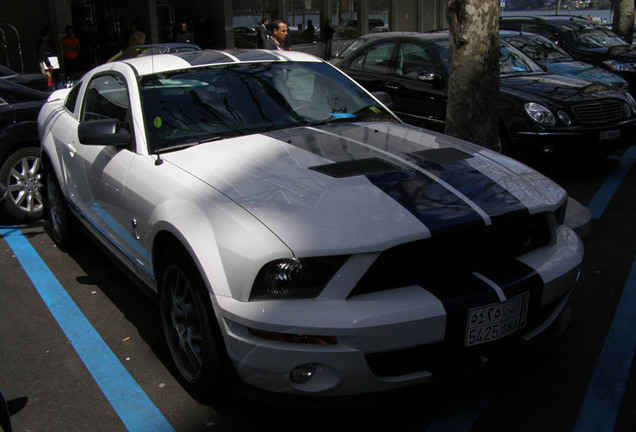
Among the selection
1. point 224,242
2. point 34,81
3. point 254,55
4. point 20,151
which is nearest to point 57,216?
point 20,151

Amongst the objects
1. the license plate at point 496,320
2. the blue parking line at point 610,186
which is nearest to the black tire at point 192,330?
the license plate at point 496,320

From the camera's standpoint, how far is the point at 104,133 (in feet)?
12.4

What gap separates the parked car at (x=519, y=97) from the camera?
710cm

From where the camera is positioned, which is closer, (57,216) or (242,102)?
(242,102)

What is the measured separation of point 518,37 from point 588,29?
426cm

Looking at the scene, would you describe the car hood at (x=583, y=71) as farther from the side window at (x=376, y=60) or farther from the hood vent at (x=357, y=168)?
the hood vent at (x=357, y=168)

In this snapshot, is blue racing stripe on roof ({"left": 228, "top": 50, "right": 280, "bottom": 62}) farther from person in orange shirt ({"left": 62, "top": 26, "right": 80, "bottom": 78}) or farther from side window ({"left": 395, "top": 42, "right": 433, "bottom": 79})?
person in orange shirt ({"left": 62, "top": 26, "right": 80, "bottom": 78})

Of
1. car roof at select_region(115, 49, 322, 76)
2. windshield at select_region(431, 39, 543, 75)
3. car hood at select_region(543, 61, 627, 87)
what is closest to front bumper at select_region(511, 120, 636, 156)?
windshield at select_region(431, 39, 543, 75)

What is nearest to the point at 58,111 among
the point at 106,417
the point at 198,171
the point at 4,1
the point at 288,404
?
the point at 198,171

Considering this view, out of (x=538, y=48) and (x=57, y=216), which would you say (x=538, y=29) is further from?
(x=57, y=216)

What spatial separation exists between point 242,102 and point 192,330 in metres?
1.60

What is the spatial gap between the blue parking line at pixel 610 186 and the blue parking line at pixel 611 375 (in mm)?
2254

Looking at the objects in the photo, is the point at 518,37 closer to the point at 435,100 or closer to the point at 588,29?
the point at 435,100

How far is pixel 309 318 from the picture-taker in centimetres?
257
